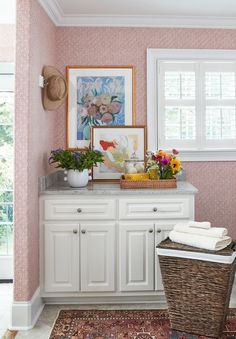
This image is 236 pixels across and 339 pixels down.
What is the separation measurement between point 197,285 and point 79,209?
1.10 metres

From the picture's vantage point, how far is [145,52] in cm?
398

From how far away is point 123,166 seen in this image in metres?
3.96

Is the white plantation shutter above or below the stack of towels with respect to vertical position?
above

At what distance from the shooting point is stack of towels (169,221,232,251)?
276cm

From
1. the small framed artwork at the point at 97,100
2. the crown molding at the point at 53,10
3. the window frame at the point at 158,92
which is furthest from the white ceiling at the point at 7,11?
the window frame at the point at 158,92

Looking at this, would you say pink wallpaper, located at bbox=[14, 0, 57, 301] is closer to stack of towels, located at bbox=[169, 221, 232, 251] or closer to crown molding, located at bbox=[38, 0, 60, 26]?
crown molding, located at bbox=[38, 0, 60, 26]

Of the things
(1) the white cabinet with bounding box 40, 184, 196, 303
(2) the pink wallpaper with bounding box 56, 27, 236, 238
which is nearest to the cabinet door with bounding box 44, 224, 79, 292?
(1) the white cabinet with bounding box 40, 184, 196, 303

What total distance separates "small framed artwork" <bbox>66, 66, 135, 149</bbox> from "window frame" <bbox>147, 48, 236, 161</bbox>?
0.18 metres

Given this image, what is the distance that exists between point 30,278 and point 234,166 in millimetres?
2191

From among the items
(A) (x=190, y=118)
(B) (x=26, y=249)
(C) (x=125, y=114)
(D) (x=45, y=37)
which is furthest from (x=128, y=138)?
(B) (x=26, y=249)

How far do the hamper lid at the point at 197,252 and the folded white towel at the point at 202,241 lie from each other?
0.02 meters

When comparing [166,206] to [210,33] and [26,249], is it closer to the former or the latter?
[26,249]

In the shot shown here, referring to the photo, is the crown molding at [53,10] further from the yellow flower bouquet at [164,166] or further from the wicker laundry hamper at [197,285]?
the wicker laundry hamper at [197,285]

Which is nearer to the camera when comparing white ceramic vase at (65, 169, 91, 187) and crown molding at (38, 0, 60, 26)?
crown molding at (38, 0, 60, 26)
